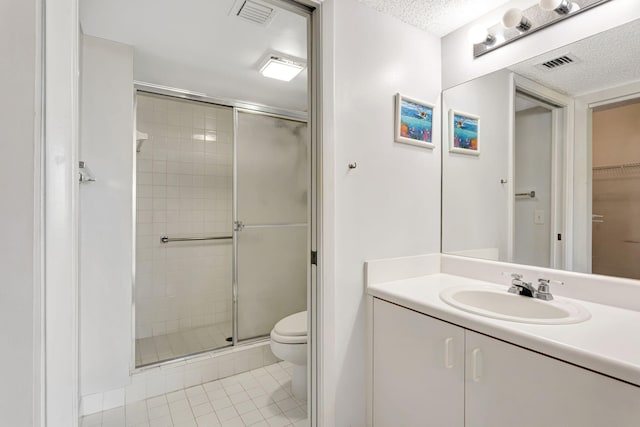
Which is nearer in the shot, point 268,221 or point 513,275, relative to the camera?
point 513,275

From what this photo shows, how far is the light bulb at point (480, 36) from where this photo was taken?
5.14 feet

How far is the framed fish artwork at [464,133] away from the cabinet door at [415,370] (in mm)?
1049

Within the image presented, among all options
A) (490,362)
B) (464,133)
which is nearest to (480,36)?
(464,133)

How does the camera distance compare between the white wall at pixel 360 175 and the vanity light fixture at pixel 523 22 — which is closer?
the vanity light fixture at pixel 523 22

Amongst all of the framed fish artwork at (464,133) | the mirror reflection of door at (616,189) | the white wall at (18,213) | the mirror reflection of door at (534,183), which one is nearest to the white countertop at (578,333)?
the mirror reflection of door at (616,189)

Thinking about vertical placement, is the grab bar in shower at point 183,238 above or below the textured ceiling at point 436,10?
below

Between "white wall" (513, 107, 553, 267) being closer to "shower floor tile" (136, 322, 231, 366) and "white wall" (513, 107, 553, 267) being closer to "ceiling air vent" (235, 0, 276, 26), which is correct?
"ceiling air vent" (235, 0, 276, 26)

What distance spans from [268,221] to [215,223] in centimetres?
75

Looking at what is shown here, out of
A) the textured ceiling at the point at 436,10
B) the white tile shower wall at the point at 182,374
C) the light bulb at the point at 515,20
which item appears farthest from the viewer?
the white tile shower wall at the point at 182,374

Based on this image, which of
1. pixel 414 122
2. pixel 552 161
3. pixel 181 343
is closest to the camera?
pixel 552 161

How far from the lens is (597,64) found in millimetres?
1280

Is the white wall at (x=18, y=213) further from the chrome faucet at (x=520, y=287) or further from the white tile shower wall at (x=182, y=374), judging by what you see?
the chrome faucet at (x=520, y=287)

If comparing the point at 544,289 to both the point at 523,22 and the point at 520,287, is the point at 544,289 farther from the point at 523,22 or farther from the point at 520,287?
the point at 523,22

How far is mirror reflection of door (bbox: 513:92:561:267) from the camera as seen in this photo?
145 cm
